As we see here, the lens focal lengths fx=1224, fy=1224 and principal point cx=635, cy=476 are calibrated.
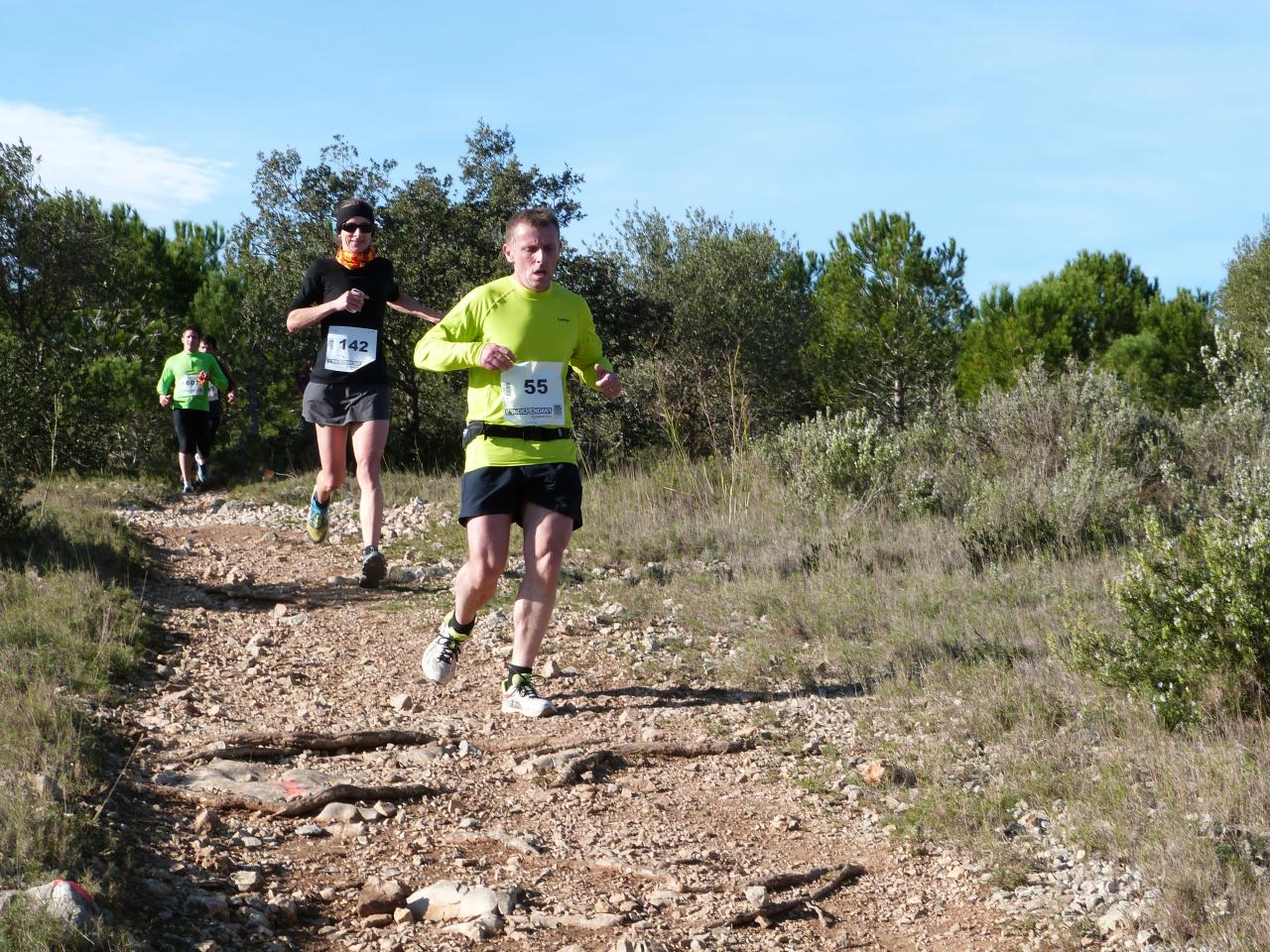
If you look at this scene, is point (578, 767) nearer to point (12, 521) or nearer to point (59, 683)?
point (59, 683)

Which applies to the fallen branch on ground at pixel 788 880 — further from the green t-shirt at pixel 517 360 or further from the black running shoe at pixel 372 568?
the black running shoe at pixel 372 568

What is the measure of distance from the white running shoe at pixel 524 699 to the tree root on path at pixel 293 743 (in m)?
0.46

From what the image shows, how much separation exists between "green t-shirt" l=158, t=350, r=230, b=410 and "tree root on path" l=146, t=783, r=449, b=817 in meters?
10.5

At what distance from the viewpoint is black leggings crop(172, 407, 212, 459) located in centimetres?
1390

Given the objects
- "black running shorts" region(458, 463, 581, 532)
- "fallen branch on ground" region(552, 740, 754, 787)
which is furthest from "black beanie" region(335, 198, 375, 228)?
"fallen branch on ground" region(552, 740, 754, 787)

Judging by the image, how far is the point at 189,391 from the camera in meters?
13.8

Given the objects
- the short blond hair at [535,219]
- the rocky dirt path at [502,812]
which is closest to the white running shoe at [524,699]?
the rocky dirt path at [502,812]

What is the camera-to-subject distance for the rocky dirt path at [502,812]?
3.27 meters

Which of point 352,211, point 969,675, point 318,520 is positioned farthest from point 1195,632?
point 318,520

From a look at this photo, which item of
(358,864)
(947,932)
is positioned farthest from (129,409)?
(947,932)

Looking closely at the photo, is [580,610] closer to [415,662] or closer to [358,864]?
[415,662]

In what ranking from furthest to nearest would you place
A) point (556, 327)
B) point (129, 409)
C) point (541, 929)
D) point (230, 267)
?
point (230, 267), point (129, 409), point (556, 327), point (541, 929)

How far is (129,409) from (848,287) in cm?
2121

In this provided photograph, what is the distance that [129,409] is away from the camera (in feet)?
54.3
